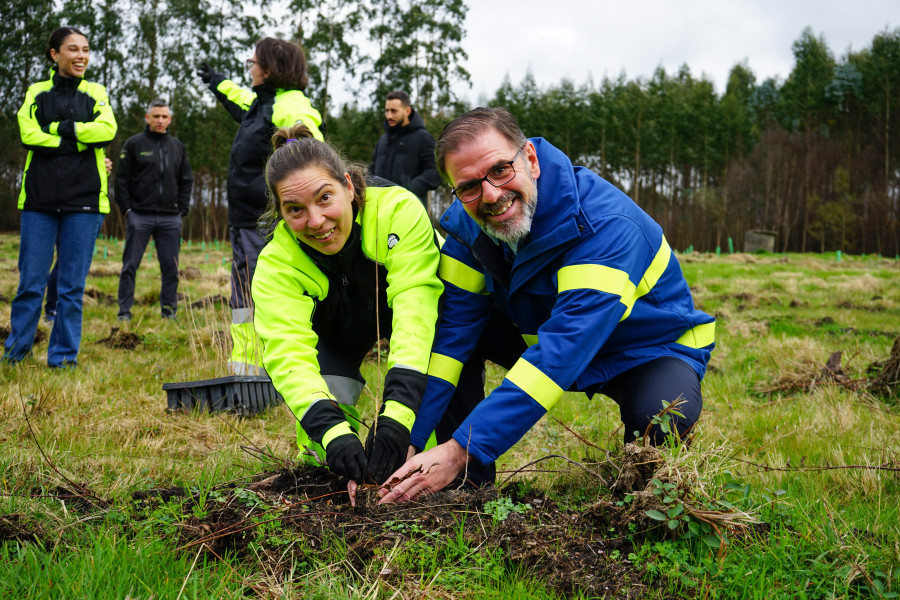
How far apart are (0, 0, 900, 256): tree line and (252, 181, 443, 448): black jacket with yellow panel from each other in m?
20.4

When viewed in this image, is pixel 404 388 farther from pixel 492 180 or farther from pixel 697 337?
pixel 697 337

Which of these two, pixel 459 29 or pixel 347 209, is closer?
pixel 347 209

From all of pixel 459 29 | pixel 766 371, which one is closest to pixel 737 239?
pixel 459 29

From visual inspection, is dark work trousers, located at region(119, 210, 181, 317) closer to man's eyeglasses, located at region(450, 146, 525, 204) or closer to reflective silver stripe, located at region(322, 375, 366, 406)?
reflective silver stripe, located at region(322, 375, 366, 406)

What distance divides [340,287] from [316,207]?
46 centimetres

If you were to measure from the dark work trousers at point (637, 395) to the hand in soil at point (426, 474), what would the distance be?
0.23 ft

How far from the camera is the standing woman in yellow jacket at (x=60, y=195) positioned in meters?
4.45

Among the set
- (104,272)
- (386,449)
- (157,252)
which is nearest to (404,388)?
(386,449)

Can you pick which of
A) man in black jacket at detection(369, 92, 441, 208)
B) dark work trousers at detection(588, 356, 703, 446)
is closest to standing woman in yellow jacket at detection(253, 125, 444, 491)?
dark work trousers at detection(588, 356, 703, 446)

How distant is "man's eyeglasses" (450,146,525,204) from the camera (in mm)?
2422

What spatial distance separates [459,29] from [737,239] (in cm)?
2592

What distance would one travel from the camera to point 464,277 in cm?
276

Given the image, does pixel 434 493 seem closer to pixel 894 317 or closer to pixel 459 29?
pixel 894 317

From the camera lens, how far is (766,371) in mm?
4793
